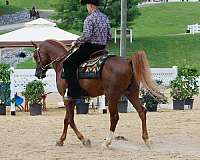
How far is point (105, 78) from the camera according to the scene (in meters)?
10.7

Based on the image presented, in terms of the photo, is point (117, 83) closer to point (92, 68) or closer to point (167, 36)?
point (92, 68)

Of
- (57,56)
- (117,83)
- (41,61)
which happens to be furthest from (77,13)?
(117,83)

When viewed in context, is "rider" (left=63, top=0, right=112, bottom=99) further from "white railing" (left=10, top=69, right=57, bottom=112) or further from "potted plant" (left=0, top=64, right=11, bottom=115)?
"white railing" (left=10, top=69, right=57, bottom=112)

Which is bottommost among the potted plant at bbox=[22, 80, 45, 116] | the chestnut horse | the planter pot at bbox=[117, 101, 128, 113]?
the planter pot at bbox=[117, 101, 128, 113]

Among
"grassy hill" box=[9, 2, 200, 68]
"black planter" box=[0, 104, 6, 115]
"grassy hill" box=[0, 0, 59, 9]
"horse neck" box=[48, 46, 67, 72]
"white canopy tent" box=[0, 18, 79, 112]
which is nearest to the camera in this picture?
"horse neck" box=[48, 46, 67, 72]

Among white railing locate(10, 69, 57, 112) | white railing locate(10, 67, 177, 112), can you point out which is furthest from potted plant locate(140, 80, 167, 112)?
white railing locate(10, 69, 57, 112)

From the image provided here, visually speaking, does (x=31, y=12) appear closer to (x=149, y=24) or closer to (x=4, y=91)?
(x=149, y=24)

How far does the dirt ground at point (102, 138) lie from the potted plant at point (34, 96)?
3.85ft

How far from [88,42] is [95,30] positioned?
0.23 meters

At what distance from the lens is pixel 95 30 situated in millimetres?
10727

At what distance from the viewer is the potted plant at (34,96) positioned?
1682 centimetres

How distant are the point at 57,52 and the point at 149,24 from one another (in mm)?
45920

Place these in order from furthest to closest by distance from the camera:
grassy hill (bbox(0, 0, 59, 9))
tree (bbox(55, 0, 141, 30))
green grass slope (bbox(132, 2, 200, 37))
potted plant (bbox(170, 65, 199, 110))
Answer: grassy hill (bbox(0, 0, 59, 9)), green grass slope (bbox(132, 2, 200, 37)), tree (bbox(55, 0, 141, 30)), potted plant (bbox(170, 65, 199, 110))

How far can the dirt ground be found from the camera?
32.9 ft
